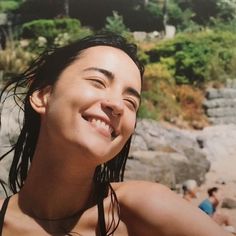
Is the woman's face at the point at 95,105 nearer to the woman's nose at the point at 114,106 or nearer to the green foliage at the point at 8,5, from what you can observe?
the woman's nose at the point at 114,106

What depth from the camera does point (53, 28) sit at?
6227 mm

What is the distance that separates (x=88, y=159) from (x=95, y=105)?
7 centimetres

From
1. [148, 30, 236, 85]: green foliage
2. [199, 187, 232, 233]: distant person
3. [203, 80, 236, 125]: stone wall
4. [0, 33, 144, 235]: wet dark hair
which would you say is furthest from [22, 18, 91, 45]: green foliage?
[0, 33, 144, 235]: wet dark hair

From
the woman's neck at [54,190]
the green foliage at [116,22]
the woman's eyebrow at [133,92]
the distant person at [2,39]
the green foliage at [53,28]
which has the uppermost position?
the woman's eyebrow at [133,92]

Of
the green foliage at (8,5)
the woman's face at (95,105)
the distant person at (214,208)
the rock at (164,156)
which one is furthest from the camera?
the green foliage at (8,5)

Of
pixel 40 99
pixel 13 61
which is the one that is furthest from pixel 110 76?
pixel 13 61

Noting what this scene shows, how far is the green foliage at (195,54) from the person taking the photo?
6.19 m

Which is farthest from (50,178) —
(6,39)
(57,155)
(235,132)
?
(6,39)

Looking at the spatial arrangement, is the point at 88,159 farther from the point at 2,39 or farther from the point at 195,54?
the point at 195,54

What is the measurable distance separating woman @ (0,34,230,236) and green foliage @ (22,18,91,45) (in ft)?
16.8

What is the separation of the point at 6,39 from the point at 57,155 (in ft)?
17.9

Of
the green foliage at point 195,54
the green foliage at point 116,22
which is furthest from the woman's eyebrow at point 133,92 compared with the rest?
the green foliage at point 195,54

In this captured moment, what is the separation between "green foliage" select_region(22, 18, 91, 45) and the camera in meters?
6.01

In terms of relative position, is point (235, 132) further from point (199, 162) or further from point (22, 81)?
point (22, 81)
